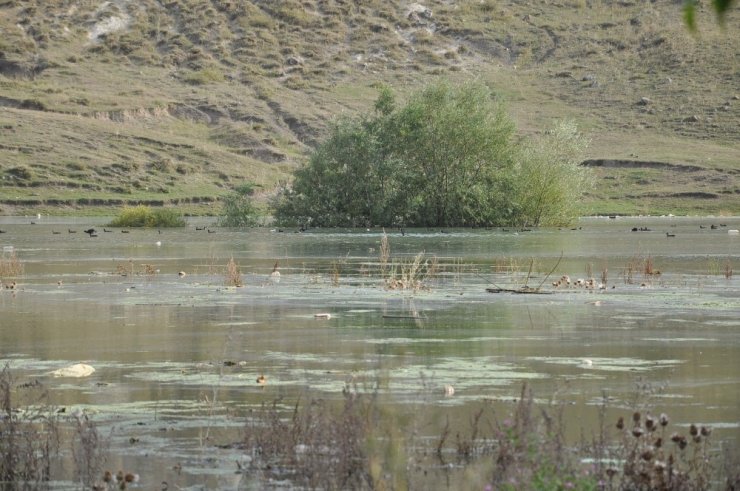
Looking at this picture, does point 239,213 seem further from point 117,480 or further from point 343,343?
point 117,480

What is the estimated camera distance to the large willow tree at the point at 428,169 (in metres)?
62.4

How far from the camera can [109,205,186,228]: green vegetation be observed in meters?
68.0

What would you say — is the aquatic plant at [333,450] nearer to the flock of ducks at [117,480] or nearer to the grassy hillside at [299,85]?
the flock of ducks at [117,480]

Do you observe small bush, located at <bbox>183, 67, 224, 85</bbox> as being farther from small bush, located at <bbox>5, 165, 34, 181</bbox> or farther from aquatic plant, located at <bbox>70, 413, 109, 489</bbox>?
aquatic plant, located at <bbox>70, 413, 109, 489</bbox>

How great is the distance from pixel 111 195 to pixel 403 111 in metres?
27.9

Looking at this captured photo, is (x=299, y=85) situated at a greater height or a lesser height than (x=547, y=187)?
greater

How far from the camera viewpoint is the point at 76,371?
45.9ft

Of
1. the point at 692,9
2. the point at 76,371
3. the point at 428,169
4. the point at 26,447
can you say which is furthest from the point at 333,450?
the point at 428,169

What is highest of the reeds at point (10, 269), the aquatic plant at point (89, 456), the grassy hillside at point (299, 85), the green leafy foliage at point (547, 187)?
the grassy hillside at point (299, 85)

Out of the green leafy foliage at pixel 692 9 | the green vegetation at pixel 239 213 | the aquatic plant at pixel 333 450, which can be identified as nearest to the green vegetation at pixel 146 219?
the green vegetation at pixel 239 213

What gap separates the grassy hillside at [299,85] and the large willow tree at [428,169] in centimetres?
2245

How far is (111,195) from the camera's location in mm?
85125

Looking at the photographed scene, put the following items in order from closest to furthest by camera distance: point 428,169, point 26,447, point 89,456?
point 89,456
point 26,447
point 428,169

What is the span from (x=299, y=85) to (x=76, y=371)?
356 ft
